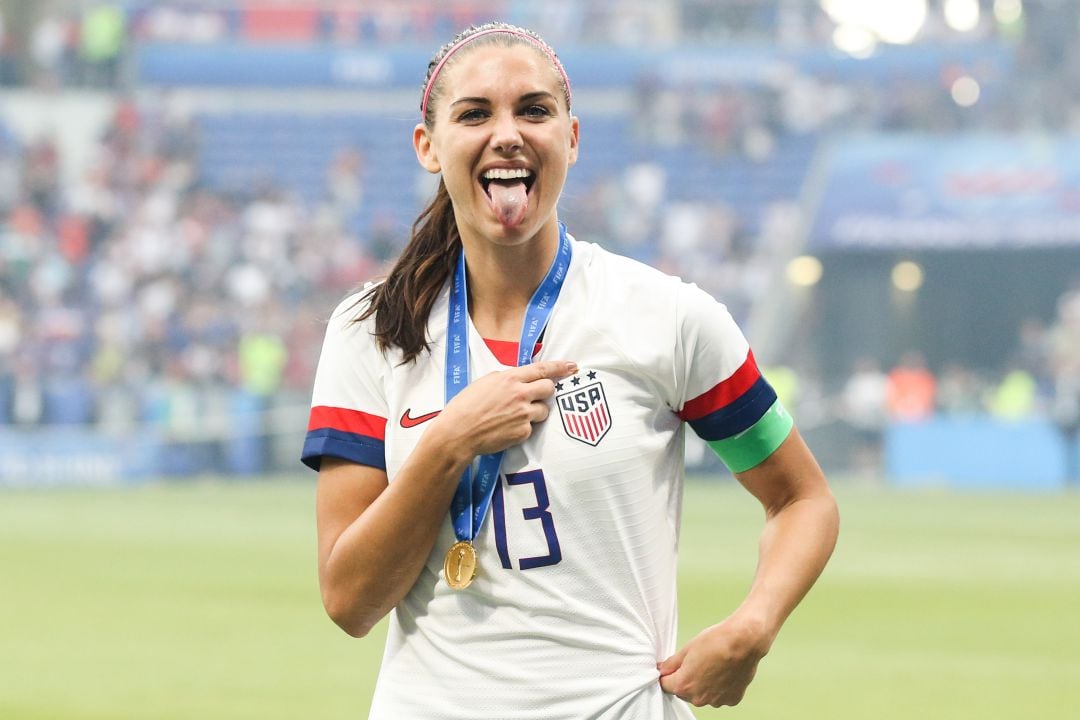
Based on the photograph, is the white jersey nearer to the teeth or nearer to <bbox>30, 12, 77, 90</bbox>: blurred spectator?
the teeth

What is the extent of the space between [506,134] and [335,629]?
8150 mm

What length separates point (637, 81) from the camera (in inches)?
1280

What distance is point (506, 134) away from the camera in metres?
2.48

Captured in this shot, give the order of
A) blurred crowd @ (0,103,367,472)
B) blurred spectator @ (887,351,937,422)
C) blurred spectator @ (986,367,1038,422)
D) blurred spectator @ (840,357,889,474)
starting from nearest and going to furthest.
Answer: blurred crowd @ (0,103,367,472)
blurred spectator @ (840,357,889,474)
blurred spectator @ (986,367,1038,422)
blurred spectator @ (887,351,937,422)

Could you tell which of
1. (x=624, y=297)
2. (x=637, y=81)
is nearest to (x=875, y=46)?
(x=637, y=81)

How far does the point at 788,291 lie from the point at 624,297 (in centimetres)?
2719

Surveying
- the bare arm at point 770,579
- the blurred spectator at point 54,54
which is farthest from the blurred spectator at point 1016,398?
the bare arm at point 770,579

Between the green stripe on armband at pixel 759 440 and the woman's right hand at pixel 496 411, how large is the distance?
13.0 inches

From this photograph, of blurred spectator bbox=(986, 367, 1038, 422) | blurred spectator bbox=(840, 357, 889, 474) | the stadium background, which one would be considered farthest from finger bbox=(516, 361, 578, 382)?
blurred spectator bbox=(986, 367, 1038, 422)

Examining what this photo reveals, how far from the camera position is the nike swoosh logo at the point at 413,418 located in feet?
8.47

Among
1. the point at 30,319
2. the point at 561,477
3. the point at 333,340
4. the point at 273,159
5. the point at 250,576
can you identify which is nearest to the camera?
the point at 561,477

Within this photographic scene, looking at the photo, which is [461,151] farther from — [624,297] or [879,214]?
[879,214]

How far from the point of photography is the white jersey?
2467 mm

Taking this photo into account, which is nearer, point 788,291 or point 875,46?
point 788,291
